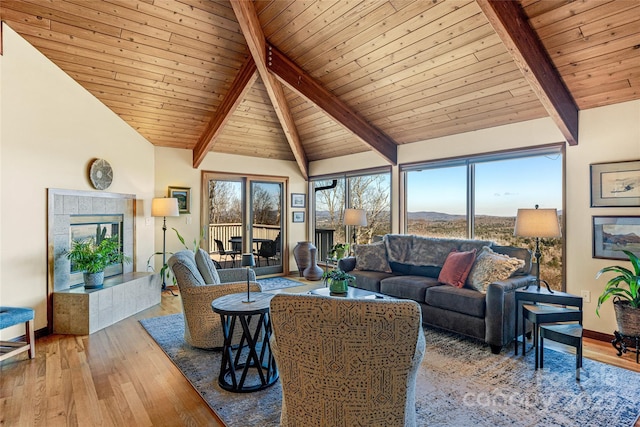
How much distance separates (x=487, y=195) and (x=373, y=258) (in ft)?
5.76

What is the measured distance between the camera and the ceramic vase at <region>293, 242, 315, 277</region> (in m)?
7.09

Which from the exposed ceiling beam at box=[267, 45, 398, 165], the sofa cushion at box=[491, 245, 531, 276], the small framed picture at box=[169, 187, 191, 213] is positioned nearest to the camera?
the sofa cushion at box=[491, 245, 531, 276]

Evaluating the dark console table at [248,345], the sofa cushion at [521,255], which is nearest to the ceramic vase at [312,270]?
the sofa cushion at [521,255]

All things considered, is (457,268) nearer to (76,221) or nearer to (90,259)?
(90,259)

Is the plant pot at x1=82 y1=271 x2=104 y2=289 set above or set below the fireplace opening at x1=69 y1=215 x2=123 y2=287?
below

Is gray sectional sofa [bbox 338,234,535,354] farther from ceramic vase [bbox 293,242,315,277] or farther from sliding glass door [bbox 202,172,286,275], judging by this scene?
sliding glass door [bbox 202,172,286,275]

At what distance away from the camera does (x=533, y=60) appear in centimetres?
317

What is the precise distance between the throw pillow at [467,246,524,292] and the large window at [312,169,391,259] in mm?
2298

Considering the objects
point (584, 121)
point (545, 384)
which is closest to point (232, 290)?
point (545, 384)

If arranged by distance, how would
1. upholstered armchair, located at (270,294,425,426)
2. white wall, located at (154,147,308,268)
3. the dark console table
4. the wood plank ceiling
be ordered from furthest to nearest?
1. white wall, located at (154,147,308,268)
2. the wood plank ceiling
3. the dark console table
4. upholstered armchair, located at (270,294,425,426)

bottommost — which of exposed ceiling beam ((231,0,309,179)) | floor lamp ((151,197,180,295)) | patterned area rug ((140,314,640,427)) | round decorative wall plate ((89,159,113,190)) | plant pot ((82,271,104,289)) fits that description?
patterned area rug ((140,314,640,427))

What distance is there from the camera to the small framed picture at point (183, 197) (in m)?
6.10

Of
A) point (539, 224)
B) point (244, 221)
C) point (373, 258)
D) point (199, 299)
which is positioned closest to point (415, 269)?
point (373, 258)

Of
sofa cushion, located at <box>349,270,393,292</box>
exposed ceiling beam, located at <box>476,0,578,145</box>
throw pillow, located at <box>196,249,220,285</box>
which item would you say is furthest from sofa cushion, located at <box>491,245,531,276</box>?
throw pillow, located at <box>196,249,220,285</box>
